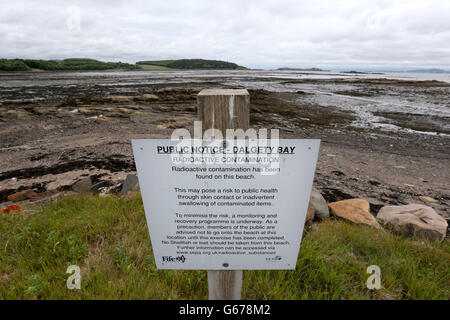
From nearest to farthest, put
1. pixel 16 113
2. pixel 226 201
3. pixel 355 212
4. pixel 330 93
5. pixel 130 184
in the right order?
1. pixel 226 201
2. pixel 355 212
3. pixel 130 184
4. pixel 16 113
5. pixel 330 93

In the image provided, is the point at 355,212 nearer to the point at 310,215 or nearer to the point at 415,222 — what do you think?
the point at 415,222

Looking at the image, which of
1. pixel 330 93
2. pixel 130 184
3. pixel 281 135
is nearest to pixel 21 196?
pixel 130 184

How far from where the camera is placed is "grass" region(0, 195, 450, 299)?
2410 millimetres

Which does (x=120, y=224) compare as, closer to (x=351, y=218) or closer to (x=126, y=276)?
(x=126, y=276)

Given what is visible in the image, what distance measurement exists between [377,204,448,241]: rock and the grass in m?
0.23

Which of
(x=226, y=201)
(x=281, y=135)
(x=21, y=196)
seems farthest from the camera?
(x=281, y=135)

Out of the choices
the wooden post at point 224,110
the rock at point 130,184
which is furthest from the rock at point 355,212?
the rock at point 130,184

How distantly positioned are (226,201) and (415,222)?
3.63 m

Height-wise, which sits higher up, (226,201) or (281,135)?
(226,201)

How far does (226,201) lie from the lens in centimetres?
176

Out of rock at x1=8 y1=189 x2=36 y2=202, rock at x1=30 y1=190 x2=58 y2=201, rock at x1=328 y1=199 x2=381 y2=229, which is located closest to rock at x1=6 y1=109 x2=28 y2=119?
rock at x1=8 y1=189 x2=36 y2=202

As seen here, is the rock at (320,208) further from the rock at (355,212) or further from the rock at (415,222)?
the rock at (415,222)
